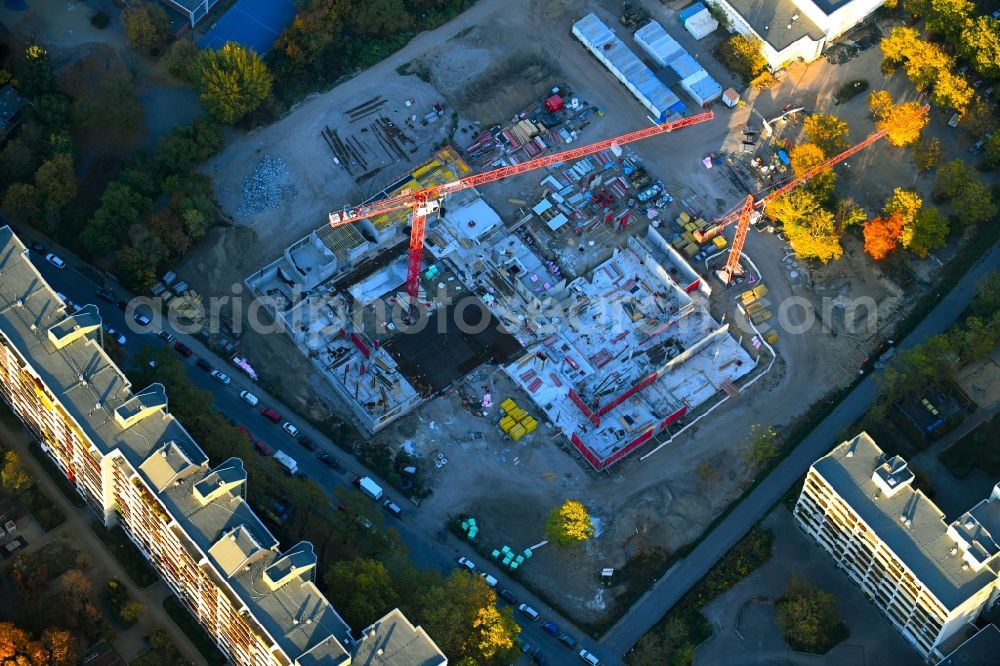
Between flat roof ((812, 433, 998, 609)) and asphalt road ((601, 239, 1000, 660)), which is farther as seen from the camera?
asphalt road ((601, 239, 1000, 660))

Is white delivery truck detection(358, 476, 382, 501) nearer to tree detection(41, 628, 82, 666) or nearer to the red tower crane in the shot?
the red tower crane

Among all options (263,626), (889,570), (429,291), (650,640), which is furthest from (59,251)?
(889,570)

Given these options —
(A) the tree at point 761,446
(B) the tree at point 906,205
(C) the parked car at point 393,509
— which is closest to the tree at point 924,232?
(B) the tree at point 906,205

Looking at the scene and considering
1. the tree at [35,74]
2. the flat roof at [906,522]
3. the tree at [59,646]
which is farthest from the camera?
the tree at [35,74]

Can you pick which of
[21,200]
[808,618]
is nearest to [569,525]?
[808,618]

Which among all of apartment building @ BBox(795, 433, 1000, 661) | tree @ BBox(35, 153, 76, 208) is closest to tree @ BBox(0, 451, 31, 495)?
tree @ BBox(35, 153, 76, 208)

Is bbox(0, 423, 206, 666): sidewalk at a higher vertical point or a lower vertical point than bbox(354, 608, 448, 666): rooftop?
higher

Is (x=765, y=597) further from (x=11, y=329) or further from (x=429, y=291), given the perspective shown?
(x=11, y=329)

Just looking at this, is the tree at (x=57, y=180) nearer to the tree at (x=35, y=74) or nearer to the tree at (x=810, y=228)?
the tree at (x=35, y=74)
